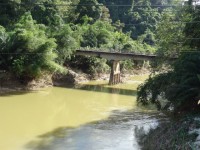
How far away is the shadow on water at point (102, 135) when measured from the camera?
17.1m

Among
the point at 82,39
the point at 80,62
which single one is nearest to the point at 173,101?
the point at 80,62

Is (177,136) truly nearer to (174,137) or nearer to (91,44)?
(174,137)

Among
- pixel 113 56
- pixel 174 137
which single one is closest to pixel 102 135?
pixel 174 137

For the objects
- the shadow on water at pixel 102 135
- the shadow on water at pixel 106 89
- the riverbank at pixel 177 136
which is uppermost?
the riverbank at pixel 177 136

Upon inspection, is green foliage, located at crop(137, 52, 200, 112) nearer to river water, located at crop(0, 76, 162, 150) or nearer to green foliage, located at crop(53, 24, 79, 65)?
river water, located at crop(0, 76, 162, 150)

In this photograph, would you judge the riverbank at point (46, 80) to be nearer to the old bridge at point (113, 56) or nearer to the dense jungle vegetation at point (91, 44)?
the dense jungle vegetation at point (91, 44)

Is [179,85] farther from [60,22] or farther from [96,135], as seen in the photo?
[60,22]

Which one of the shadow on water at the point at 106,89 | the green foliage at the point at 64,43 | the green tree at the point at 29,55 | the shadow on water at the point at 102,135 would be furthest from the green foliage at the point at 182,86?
the green foliage at the point at 64,43

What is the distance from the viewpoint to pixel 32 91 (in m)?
31.9

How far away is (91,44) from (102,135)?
29863mm

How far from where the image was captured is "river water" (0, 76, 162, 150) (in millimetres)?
17672

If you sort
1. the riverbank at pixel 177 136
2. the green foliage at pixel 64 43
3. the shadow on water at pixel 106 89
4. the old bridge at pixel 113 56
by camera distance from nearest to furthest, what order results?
the riverbank at pixel 177 136 → the shadow on water at pixel 106 89 → the green foliage at pixel 64 43 → the old bridge at pixel 113 56

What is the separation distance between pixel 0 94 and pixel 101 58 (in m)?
17.5

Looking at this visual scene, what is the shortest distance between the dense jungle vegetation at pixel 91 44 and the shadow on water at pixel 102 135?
5.34ft
